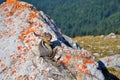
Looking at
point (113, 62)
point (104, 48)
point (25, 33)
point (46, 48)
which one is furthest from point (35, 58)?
point (104, 48)

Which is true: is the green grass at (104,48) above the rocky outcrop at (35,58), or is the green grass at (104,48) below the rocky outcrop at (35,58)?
below

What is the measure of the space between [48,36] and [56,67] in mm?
2291

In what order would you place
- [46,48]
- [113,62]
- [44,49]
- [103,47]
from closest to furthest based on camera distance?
[44,49], [46,48], [113,62], [103,47]

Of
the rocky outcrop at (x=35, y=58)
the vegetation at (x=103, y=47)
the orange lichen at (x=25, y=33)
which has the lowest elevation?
the vegetation at (x=103, y=47)

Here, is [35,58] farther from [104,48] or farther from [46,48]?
[104,48]

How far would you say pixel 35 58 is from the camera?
18.7m

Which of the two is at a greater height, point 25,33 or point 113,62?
point 25,33

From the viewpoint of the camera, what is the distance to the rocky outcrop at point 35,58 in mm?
18109

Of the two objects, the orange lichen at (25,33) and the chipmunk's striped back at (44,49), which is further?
the orange lichen at (25,33)

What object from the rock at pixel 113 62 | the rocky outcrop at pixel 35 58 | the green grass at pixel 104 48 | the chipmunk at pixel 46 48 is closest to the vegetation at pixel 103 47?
the green grass at pixel 104 48

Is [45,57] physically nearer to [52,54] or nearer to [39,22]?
[52,54]

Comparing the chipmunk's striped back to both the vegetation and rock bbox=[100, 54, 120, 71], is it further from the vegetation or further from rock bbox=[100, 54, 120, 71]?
the vegetation

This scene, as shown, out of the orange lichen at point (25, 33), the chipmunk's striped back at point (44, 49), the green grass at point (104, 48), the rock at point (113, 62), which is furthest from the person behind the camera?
the green grass at point (104, 48)

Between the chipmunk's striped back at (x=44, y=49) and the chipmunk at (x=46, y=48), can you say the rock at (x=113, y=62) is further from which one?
the chipmunk's striped back at (x=44, y=49)
